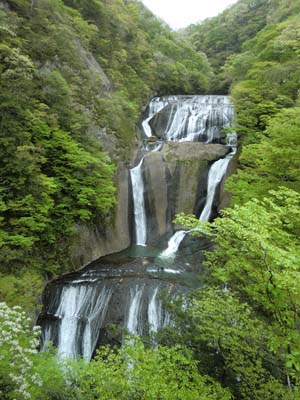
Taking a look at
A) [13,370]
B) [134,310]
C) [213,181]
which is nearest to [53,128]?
[134,310]

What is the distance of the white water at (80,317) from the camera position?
8586 mm

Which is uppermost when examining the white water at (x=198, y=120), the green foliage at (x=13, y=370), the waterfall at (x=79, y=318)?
the white water at (x=198, y=120)

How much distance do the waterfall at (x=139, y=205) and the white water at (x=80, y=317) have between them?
18.7ft

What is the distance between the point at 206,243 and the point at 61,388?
10.0 metres

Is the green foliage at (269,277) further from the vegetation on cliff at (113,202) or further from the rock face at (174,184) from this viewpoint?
the rock face at (174,184)

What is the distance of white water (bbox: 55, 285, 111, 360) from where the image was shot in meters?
8.59

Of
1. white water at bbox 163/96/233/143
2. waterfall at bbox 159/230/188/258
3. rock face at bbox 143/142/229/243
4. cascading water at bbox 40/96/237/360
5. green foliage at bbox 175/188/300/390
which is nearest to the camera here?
green foliage at bbox 175/188/300/390

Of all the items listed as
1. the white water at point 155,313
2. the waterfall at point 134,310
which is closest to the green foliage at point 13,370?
the waterfall at point 134,310

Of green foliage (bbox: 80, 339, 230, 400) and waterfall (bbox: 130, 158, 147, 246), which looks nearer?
green foliage (bbox: 80, 339, 230, 400)

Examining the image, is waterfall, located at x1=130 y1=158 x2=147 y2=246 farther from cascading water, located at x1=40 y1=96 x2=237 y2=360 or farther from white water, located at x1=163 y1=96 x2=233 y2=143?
white water, located at x1=163 y1=96 x2=233 y2=143

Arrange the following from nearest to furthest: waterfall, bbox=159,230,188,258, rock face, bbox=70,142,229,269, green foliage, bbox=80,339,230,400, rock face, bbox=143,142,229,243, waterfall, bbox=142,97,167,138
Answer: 1. green foliage, bbox=80,339,230,400
2. waterfall, bbox=159,230,188,258
3. rock face, bbox=70,142,229,269
4. rock face, bbox=143,142,229,243
5. waterfall, bbox=142,97,167,138

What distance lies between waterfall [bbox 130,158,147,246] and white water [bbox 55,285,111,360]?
571 centimetres

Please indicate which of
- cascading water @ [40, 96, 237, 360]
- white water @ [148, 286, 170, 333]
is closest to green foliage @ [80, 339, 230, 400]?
cascading water @ [40, 96, 237, 360]

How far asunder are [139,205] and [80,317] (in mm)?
7699
